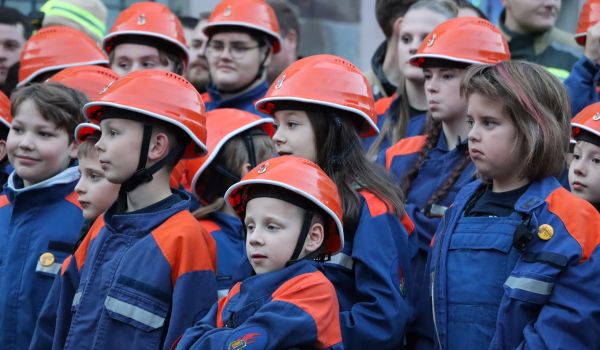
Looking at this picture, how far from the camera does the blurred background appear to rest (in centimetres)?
1149

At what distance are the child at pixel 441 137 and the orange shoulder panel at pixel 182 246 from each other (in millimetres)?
1189

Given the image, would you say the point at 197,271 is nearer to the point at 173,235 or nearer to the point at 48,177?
the point at 173,235

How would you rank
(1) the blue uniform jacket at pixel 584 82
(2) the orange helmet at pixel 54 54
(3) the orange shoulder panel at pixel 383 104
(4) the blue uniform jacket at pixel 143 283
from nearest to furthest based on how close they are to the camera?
(4) the blue uniform jacket at pixel 143 283 < (1) the blue uniform jacket at pixel 584 82 < (3) the orange shoulder panel at pixel 383 104 < (2) the orange helmet at pixel 54 54

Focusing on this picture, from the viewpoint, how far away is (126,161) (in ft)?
15.9

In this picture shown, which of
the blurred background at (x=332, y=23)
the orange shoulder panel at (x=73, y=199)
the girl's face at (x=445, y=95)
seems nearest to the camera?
the girl's face at (x=445, y=95)

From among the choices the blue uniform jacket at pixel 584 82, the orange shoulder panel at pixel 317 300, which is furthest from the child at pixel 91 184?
the blue uniform jacket at pixel 584 82

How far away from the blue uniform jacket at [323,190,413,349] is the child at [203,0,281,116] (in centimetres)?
251

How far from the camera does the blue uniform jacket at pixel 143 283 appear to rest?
14.9 ft

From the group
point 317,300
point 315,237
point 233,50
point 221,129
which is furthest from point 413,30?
Answer: point 317,300

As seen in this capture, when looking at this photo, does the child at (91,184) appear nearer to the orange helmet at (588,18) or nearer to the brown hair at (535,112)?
the brown hair at (535,112)

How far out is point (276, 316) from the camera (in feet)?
13.1

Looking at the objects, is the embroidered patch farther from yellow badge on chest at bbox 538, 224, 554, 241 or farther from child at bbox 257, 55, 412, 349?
yellow badge on chest at bbox 538, 224, 554, 241

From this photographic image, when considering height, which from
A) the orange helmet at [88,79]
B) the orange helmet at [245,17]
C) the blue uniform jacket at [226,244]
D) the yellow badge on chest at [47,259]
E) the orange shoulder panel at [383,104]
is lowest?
the yellow badge on chest at [47,259]

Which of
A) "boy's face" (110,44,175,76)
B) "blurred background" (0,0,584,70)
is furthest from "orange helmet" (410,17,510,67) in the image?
"blurred background" (0,0,584,70)
